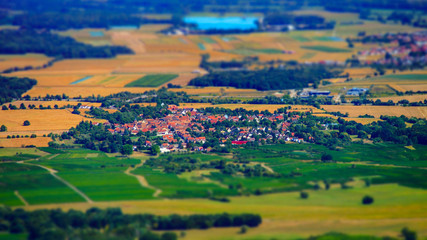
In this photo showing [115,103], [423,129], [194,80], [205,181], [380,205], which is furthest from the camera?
[194,80]

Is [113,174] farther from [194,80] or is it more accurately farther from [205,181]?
[194,80]

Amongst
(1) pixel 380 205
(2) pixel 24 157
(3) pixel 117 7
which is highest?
(3) pixel 117 7

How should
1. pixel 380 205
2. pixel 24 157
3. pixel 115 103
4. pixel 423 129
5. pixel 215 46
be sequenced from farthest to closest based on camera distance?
pixel 215 46 → pixel 115 103 → pixel 423 129 → pixel 24 157 → pixel 380 205

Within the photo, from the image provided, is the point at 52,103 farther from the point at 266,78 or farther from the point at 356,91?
the point at 356,91

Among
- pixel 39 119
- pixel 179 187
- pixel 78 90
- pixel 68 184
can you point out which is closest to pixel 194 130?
pixel 39 119

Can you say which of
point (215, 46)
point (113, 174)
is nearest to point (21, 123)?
point (113, 174)

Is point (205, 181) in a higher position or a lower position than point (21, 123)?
lower

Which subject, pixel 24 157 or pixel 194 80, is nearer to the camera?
pixel 24 157

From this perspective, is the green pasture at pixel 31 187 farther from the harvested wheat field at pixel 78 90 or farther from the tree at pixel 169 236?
the harvested wheat field at pixel 78 90
